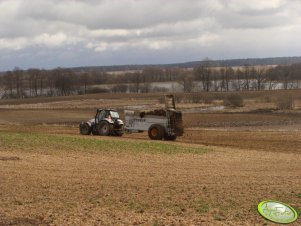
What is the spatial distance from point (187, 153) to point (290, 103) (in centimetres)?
4396

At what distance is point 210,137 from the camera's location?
102ft

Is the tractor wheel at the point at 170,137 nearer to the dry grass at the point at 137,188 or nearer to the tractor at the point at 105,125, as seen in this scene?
the tractor at the point at 105,125

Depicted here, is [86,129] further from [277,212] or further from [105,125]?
[277,212]

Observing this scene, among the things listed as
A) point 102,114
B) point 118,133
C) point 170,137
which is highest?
point 102,114

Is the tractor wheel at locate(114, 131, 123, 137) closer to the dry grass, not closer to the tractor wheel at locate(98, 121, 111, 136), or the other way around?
the tractor wheel at locate(98, 121, 111, 136)

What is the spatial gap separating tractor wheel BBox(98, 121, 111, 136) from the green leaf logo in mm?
19367

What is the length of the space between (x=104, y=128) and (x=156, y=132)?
322cm

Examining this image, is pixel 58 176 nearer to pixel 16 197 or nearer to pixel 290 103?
pixel 16 197

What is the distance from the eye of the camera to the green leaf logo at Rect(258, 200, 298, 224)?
8.80 m

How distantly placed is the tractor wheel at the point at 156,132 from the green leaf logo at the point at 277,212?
18.2 m

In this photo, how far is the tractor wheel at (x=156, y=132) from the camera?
28156 mm

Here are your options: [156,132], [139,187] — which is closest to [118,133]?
[156,132]

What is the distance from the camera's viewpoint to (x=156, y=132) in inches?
1119

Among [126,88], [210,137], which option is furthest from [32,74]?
[210,137]
